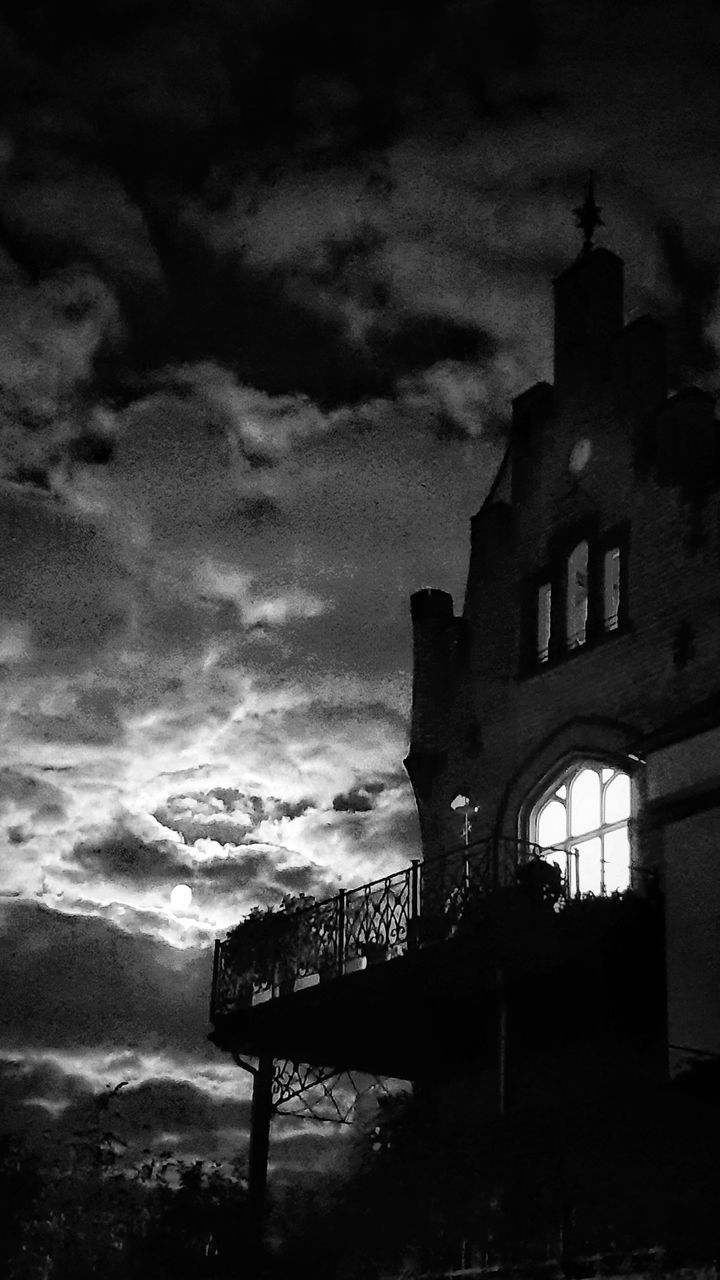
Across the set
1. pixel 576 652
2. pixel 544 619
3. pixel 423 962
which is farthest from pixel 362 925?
pixel 544 619

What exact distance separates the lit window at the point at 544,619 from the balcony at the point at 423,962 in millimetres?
2966

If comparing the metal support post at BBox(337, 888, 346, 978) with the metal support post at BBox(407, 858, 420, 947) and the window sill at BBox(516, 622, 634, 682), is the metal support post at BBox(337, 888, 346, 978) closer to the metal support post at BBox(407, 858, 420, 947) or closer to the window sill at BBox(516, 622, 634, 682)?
the metal support post at BBox(407, 858, 420, 947)

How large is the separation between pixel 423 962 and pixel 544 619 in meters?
6.75

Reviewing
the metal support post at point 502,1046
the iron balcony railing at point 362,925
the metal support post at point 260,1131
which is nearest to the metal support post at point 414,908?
the iron balcony railing at point 362,925

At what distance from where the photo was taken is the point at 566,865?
21984 mm

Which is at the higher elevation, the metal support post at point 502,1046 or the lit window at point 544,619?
the lit window at point 544,619

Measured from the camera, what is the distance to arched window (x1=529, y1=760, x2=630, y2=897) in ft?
71.8

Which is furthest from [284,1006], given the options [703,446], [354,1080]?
[703,446]

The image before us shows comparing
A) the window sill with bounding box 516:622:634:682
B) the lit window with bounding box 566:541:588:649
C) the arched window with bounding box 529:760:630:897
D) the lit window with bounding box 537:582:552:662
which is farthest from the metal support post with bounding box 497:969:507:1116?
the lit window with bounding box 537:582:552:662

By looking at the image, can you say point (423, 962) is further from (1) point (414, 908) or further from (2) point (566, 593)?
(2) point (566, 593)

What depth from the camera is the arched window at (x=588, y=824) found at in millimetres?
21891

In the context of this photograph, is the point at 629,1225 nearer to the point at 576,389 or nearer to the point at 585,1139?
the point at 585,1139

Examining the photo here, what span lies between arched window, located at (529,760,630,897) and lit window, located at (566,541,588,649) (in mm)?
1994

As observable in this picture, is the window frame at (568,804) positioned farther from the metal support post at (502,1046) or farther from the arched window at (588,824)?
the metal support post at (502,1046)
